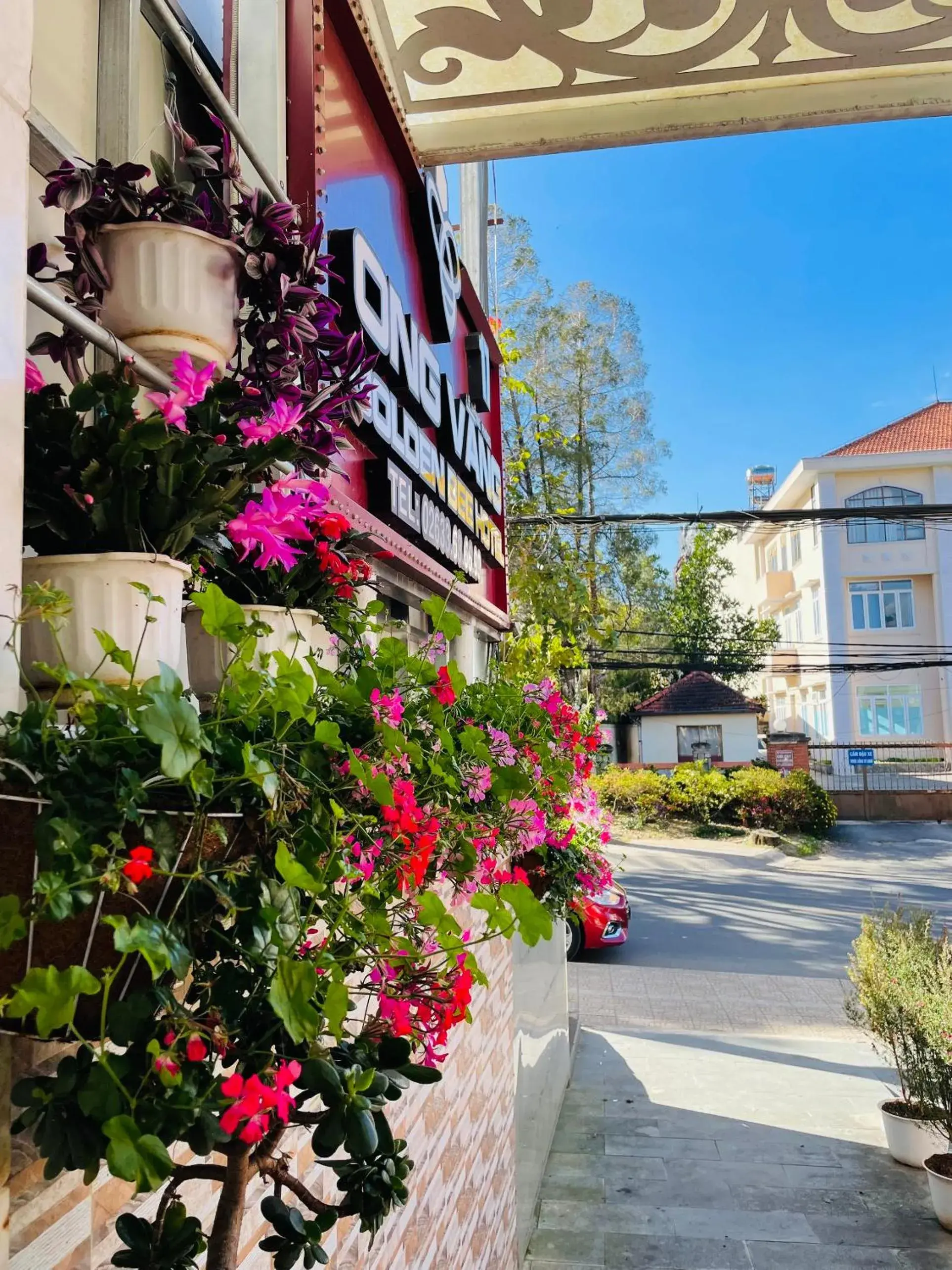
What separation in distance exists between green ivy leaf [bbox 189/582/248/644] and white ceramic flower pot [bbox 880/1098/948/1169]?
5.94 meters

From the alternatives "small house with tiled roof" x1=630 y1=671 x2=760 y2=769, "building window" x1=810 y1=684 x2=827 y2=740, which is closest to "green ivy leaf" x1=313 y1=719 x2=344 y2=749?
"small house with tiled roof" x1=630 y1=671 x2=760 y2=769

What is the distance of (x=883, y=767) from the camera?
2406 cm

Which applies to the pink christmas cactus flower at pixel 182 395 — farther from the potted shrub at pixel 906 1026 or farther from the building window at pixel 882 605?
the building window at pixel 882 605

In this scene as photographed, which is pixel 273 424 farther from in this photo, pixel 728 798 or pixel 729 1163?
pixel 728 798

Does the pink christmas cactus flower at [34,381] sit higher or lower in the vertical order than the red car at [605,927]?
higher

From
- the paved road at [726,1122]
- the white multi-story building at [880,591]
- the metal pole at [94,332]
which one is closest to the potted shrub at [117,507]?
the metal pole at [94,332]

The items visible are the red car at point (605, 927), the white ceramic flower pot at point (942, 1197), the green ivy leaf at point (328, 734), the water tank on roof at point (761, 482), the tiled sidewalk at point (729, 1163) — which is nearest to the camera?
the green ivy leaf at point (328, 734)

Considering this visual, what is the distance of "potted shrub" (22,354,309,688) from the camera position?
42.3 inches

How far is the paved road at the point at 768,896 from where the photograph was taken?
33.6 feet

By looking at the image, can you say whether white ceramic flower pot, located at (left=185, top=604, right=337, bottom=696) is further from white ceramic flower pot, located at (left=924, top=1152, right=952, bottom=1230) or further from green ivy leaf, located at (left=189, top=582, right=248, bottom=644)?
white ceramic flower pot, located at (left=924, top=1152, right=952, bottom=1230)

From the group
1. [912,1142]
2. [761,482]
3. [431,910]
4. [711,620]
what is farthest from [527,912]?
[761,482]

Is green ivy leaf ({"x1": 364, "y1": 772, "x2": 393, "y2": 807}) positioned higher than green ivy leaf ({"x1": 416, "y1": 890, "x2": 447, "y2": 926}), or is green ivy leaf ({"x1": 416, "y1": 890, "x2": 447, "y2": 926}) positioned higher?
green ivy leaf ({"x1": 364, "y1": 772, "x2": 393, "y2": 807})

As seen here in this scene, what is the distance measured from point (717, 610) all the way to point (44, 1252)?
3621 cm

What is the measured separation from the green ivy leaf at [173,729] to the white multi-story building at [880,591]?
87.2ft
